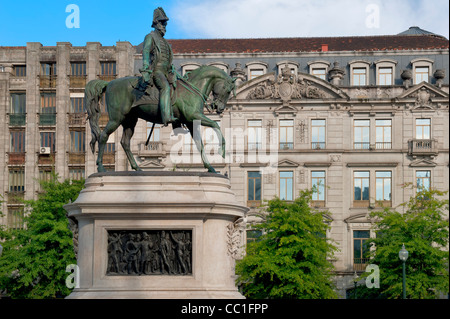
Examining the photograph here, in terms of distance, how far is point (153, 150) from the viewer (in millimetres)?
59625

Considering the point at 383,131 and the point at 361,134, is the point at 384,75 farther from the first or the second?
the point at 361,134

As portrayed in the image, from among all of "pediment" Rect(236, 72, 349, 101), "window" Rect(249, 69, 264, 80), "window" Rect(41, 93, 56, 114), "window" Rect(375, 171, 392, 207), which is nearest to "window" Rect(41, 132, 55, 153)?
"window" Rect(41, 93, 56, 114)

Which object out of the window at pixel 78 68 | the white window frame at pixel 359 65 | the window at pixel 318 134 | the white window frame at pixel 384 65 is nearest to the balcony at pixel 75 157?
the window at pixel 78 68

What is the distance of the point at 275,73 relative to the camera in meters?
60.7

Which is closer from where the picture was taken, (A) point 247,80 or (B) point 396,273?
(B) point 396,273

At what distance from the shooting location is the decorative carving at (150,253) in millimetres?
22391

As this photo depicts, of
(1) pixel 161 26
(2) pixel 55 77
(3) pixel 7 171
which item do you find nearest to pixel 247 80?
(2) pixel 55 77

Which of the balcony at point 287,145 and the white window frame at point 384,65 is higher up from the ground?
the white window frame at point 384,65

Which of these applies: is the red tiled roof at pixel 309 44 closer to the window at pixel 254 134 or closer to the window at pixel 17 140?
the window at pixel 254 134

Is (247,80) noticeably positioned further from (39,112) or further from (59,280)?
(59,280)

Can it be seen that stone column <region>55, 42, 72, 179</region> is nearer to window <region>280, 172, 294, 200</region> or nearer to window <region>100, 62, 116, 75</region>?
window <region>100, 62, 116, 75</region>

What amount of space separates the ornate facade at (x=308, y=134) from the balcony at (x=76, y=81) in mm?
65

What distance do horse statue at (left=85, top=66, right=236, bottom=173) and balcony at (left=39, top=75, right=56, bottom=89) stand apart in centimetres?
3864
